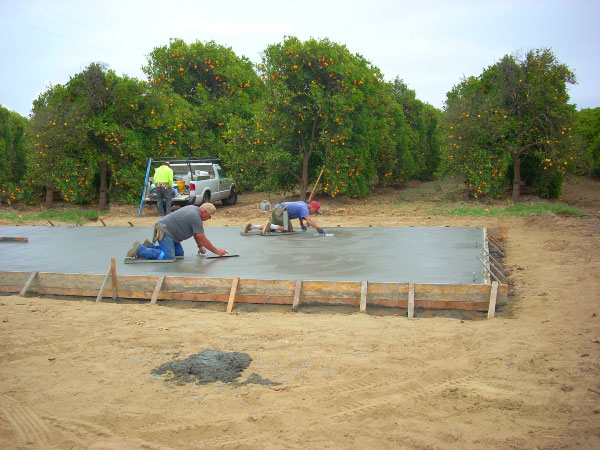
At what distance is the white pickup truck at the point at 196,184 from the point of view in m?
17.4

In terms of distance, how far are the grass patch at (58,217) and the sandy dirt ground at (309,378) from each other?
33.0ft

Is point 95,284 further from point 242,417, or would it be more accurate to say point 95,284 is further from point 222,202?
Result: point 222,202

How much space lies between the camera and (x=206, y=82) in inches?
979

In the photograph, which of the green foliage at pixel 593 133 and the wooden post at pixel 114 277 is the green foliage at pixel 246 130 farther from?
the green foliage at pixel 593 133

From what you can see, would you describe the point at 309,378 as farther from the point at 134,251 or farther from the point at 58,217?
the point at 58,217

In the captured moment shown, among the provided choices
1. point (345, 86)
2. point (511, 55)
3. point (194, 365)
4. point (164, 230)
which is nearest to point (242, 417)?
point (194, 365)

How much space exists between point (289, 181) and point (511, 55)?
8.24m

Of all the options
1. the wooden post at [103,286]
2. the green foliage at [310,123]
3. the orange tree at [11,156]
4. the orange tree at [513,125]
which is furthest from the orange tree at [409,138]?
the wooden post at [103,286]

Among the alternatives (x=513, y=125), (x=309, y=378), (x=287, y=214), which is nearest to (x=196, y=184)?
(x=287, y=214)

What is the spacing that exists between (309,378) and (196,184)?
1401 cm

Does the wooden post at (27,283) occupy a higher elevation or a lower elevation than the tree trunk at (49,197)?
lower

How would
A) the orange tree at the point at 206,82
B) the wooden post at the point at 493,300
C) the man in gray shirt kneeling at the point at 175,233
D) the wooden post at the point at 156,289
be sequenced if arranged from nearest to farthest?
the wooden post at the point at 493,300 → the wooden post at the point at 156,289 → the man in gray shirt kneeling at the point at 175,233 → the orange tree at the point at 206,82

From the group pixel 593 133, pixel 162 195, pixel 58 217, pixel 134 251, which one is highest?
pixel 593 133

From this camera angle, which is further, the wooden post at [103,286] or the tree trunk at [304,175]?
the tree trunk at [304,175]
